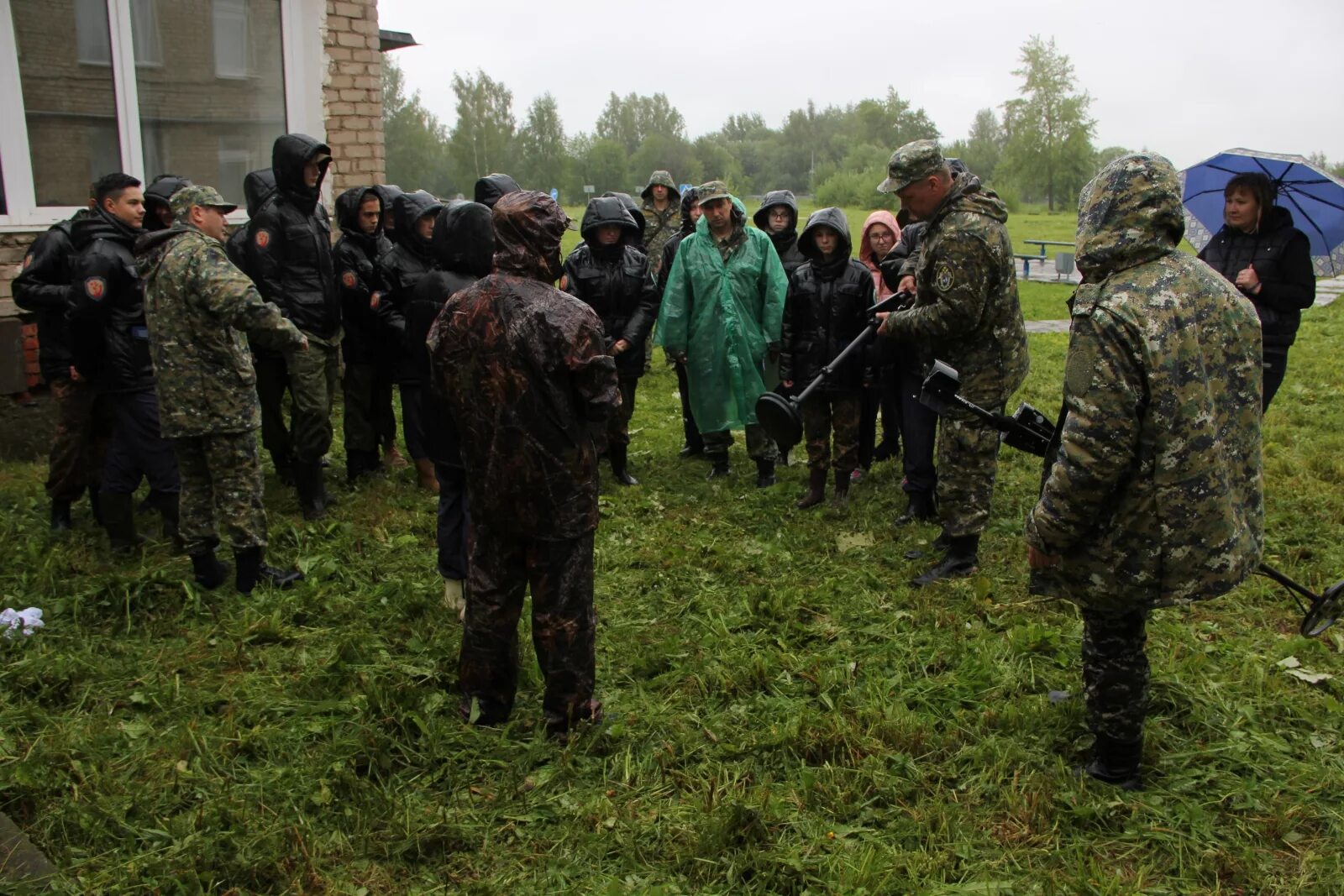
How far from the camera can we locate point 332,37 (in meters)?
8.70

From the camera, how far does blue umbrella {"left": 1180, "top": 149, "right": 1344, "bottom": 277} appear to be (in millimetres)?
5488

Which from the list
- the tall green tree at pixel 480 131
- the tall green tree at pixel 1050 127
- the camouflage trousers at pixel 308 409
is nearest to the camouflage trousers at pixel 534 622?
the camouflage trousers at pixel 308 409

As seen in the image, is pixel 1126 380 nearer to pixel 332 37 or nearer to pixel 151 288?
pixel 151 288

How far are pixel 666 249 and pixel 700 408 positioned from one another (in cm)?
133

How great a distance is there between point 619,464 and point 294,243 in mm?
2584

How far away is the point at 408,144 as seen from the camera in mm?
70000

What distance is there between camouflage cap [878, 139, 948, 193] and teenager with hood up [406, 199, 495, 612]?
1918 mm

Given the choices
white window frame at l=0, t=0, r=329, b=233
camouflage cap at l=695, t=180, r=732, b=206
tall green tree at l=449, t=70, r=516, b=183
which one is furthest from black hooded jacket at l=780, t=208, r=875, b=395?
tall green tree at l=449, t=70, r=516, b=183

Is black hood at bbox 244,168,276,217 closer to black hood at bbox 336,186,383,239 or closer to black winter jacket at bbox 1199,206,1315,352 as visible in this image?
black hood at bbox 336,186,383,239

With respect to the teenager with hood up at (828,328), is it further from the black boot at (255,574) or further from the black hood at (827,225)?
the black boot at (255,574)

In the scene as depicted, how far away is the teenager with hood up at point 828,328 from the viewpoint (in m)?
6.00

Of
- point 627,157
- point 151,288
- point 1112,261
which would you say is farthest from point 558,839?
point 627,157

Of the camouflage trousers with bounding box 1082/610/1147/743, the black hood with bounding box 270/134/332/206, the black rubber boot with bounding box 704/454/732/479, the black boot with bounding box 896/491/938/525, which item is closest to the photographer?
the camouflage trousers with bounding box 1082/610/1147/743

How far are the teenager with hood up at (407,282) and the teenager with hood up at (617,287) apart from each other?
986mm
